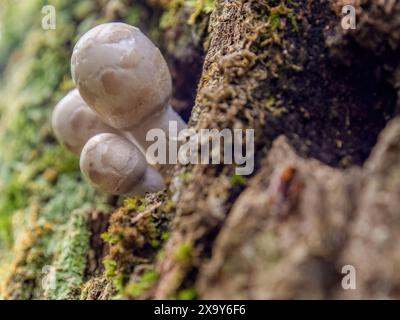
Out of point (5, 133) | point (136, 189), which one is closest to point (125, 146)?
point (136, 189)

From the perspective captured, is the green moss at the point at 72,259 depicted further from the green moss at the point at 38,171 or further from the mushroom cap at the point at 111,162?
the mushroom cap at the point at 111,162

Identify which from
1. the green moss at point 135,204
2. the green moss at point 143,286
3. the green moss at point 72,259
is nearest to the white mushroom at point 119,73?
the green moss at point 135,204

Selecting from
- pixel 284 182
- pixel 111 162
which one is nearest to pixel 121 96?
pixel 111 162

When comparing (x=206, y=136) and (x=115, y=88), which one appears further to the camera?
(x=115, y=88)

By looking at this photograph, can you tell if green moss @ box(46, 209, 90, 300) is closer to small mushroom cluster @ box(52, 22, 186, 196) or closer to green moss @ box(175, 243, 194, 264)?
small mushroom cluster @ box(52, 22, 186, 196)

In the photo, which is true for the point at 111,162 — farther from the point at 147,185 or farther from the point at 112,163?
the point at 147,185

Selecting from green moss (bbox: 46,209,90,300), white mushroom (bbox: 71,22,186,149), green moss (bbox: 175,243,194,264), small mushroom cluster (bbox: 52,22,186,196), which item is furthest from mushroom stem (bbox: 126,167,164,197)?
green moss (bbox: 175,243,194,264)

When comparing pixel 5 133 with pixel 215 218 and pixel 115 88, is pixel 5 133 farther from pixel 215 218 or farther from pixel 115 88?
pixel 215 218
